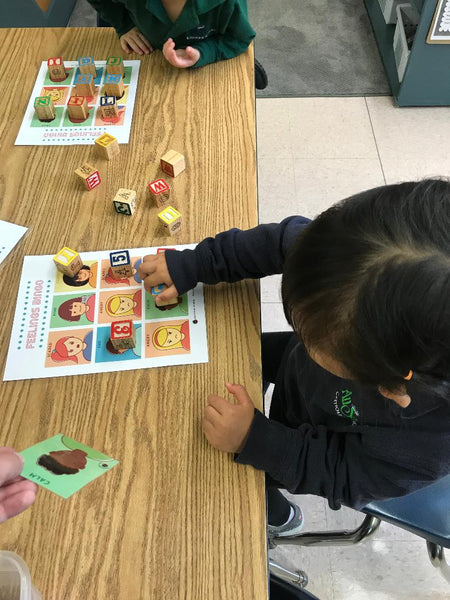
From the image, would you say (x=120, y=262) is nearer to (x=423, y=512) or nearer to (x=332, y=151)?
(x=423, y=512)

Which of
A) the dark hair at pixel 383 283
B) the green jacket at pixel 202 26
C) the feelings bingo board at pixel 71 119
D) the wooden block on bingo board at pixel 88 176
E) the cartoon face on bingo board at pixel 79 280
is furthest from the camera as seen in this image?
the green jacket at pixel 202 26

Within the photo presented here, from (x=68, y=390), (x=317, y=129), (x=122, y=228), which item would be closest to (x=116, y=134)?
(x=122, y=228)

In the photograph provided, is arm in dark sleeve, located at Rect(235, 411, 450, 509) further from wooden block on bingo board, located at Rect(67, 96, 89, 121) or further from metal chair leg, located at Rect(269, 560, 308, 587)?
wooden block on bingo board, located at Rect(67, 96, 89, 121)

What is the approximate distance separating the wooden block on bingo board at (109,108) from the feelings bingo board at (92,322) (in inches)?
15.1

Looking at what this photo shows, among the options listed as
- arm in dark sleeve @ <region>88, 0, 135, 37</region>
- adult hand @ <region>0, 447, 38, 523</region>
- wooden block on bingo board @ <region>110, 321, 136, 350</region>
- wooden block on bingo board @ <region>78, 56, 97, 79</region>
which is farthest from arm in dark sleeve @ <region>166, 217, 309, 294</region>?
arm in dark sleeve @ <region>88, 0, 135, 37</region>

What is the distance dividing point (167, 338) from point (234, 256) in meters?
0.18

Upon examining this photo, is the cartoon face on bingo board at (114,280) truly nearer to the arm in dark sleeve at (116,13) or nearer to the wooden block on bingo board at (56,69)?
the wooden block on bingo board at (56,69)

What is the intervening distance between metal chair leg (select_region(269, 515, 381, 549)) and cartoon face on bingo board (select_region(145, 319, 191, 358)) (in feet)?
1.62

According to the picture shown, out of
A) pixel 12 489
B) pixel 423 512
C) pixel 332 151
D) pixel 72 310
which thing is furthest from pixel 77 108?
pixel 332 151

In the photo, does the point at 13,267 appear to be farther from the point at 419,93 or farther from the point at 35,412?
the point at 419,93

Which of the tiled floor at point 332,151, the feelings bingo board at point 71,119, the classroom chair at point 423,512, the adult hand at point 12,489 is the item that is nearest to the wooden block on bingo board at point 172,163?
the feelings bingo board at point 71,119

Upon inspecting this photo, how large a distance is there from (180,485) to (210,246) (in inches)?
15.6

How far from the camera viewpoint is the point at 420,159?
2148mm

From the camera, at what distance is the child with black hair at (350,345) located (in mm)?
522
